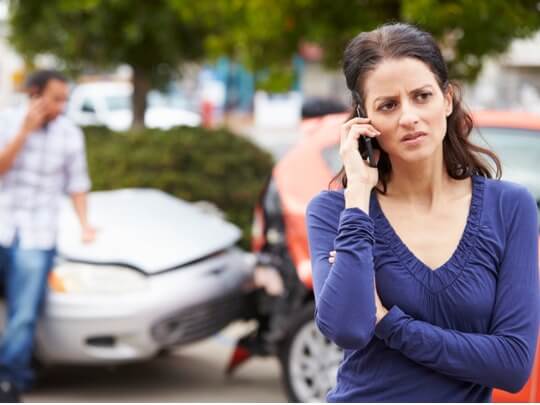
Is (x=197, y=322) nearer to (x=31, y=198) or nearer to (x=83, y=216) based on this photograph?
(x=83, y=216)

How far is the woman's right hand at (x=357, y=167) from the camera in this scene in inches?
94.3

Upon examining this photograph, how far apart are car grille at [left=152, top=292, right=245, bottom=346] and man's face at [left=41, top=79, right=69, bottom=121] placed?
1.29 metres

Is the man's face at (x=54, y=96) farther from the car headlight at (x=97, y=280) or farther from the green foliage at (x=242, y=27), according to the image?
A: the green foliage at (x=242, y=27)

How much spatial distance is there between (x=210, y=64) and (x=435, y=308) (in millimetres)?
10097

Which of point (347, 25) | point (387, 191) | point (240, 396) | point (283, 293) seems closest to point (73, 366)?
point (240, 396)

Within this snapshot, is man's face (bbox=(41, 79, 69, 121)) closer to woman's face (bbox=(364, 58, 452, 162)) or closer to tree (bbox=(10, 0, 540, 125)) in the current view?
tree (bbox=(10, 0, 540, 125))

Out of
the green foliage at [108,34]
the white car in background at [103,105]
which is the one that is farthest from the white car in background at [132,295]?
the white car in background at [103,105]

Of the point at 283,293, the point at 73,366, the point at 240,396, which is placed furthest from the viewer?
the point at 73,366

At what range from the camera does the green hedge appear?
10516 mm

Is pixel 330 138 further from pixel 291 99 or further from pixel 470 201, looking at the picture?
pixel 291 99

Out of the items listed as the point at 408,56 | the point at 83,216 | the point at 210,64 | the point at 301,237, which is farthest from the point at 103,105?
the point at 408,56

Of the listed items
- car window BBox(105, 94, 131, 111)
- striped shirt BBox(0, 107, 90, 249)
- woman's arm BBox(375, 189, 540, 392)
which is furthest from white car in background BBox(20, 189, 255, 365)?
car window BBox(105, 94, 131, 111)

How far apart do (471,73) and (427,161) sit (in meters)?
6.76

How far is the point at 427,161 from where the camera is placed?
2461mm
